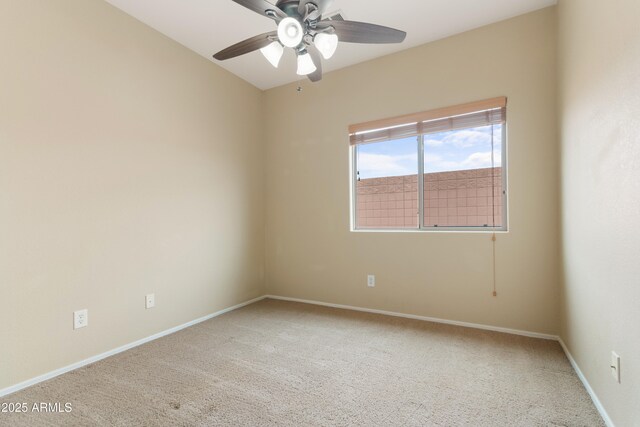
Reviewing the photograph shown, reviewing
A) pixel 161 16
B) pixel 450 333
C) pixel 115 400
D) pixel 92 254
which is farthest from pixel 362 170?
pixel 115 400

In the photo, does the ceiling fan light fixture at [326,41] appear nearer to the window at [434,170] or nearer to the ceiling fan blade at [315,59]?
the ceiling fan blade at [315,59]

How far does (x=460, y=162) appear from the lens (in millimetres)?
2854

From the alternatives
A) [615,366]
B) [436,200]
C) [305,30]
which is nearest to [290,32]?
[305,30]

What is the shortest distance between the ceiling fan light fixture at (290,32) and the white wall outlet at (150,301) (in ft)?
7.50

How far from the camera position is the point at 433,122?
2891 millimetres

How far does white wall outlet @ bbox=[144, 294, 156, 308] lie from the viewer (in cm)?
253

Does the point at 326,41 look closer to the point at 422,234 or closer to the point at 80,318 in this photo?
the point at 422,234

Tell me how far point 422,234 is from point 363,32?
190 cm

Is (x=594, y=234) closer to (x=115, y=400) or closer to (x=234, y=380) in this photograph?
(x=234, y=380)

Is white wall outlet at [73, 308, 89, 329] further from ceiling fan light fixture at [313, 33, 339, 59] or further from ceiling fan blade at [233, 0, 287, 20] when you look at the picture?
ceiling fan light fixture at [313, 33, 339, 59]

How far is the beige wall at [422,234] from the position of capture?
2.44 metres

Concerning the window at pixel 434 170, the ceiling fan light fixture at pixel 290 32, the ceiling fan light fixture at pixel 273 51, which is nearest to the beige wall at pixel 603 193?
the window at pixel 434 170

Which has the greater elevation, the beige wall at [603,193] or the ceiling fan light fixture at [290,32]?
the ceiling fan light fixture at [290,32]

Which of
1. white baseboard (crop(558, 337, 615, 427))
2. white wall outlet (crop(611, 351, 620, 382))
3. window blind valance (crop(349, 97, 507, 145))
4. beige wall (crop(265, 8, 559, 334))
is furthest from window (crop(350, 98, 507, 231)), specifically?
white wall outlet (crop(611, 351, 620, 382))
